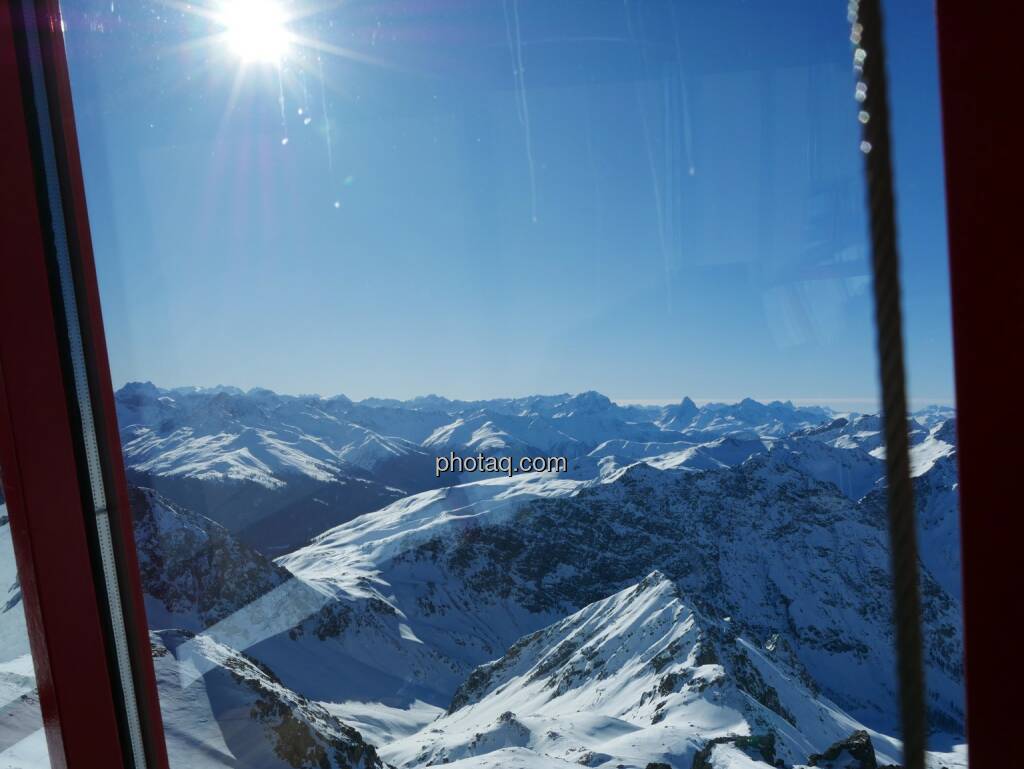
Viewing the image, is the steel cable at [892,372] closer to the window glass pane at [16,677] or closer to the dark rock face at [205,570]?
the window glass pane at [16,677]

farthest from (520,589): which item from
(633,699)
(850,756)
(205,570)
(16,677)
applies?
(16,677)

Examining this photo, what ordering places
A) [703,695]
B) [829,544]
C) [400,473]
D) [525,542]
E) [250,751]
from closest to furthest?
1. [250,751]
2. [703,695]
3. [400,473]
4. [829,544]
5. [525,542]

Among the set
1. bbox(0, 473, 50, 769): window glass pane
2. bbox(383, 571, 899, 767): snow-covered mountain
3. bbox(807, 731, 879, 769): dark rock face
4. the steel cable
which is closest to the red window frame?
bbox(0, 473, 50, 769): window glass pane

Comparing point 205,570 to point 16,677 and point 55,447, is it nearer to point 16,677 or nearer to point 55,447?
point 16,677

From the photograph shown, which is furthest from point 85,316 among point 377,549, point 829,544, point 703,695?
point 829,544

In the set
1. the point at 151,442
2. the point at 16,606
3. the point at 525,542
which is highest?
the point at 16,606

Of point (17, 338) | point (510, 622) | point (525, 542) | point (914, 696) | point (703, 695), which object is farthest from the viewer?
point (525, 542)

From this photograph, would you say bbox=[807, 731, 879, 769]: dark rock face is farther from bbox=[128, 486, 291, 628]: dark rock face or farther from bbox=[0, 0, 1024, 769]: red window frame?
bbox=[128, 486, 291, 628]: dark rock face

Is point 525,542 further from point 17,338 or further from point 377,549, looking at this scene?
point 17,338

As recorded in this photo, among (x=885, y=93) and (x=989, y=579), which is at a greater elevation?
(x=885, y=93)
